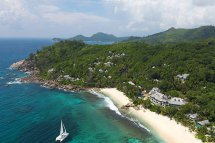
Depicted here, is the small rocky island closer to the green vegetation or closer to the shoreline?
the shoreline

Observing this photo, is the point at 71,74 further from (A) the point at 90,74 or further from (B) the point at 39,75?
(B) the point at 39,75

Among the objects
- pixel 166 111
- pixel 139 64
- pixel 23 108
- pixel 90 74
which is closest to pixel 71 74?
pixel 90 74

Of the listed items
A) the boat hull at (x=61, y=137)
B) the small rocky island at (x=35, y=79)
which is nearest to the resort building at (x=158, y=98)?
the small rocky island at (x=35, y=79)

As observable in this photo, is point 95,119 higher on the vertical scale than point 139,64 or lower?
lower

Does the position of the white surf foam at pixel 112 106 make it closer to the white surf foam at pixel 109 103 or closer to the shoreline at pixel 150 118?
the white surf foam at pixel 109 103

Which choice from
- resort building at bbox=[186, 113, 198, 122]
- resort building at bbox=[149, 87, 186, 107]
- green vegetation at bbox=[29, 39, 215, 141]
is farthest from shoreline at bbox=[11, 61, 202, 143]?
resort building at bbox=[149, 87, 186, 107]

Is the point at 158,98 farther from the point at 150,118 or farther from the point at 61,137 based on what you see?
the point at 61,137

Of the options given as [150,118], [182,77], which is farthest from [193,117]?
[182,77]
